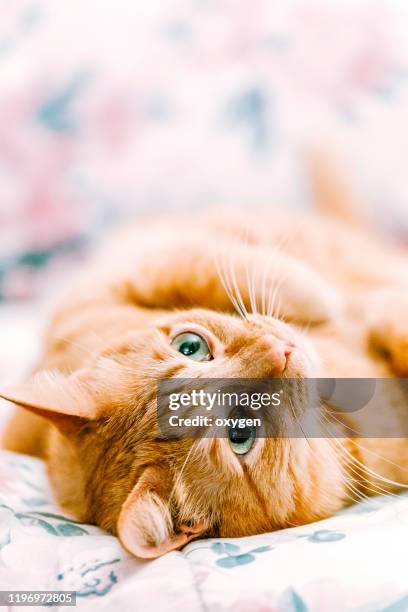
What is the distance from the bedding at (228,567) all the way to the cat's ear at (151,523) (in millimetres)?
21

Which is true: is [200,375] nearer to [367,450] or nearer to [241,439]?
[241,439]

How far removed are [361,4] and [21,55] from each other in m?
1.12

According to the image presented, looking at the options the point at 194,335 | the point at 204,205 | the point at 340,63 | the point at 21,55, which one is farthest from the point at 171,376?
the point at 21,55

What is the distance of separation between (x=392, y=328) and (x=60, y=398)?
670 millimetres

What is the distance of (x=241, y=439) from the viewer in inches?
36.2

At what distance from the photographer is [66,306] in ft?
5.22

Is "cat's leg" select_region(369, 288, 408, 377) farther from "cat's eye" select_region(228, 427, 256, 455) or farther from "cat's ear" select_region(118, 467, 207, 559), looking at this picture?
"cat's ear" select_region(118, 467, 207, 559)

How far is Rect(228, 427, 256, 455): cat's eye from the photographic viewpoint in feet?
2.98

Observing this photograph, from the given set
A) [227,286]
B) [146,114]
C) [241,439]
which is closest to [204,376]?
[241,439]

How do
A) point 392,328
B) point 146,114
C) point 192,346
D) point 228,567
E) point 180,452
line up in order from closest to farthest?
point 228,567
point 180,452
point 192,346
point 392,328
point 146,114

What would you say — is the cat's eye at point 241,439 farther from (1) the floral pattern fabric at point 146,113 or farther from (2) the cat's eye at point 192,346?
(1) the floral pattern fabric at point 146,113

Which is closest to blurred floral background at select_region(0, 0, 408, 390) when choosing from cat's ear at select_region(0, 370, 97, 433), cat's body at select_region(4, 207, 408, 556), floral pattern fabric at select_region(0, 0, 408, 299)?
floral pattern fabric at select_region(0, 0, 408, 299)

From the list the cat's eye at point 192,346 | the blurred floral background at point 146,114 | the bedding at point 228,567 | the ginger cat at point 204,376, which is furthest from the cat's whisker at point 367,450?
the blurred floral background at point 146,114

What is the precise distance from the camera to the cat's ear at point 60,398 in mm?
905
